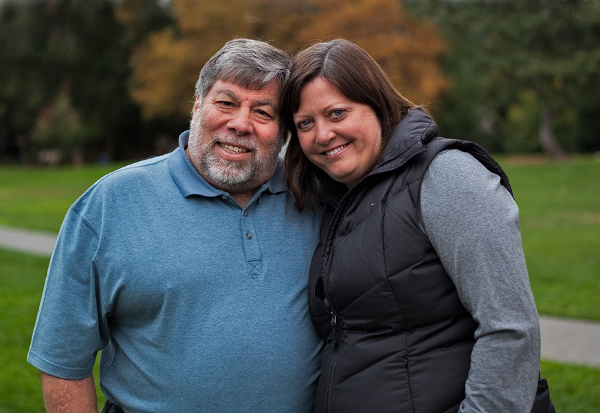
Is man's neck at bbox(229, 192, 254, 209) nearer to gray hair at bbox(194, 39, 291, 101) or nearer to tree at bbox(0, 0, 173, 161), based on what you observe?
gray hair at bbox(194, 39, 291, 101)

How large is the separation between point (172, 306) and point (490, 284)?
1151 millimetres

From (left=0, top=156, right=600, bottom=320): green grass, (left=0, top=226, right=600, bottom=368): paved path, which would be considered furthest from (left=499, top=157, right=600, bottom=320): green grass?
(left=0, top=226, right=600, bottom=368): paved path

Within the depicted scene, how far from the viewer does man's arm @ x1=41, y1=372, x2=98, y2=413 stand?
2.35 meters

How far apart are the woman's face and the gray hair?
23 centimetres

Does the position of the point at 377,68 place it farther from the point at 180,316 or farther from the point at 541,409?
the point at 541,409

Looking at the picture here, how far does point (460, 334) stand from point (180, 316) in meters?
1.02

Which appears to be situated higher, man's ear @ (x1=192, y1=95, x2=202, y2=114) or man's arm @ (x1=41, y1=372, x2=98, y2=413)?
man's ear @ (x1=192, y1=95, x2=202, y2=114)

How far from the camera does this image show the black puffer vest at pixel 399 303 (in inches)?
A: 78.2

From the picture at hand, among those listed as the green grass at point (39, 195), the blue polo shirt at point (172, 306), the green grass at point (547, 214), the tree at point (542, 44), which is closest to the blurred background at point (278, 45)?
the tree at point (542, 44)

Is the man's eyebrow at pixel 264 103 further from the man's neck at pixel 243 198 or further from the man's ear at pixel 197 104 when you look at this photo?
the man's neck at pixel 243 198

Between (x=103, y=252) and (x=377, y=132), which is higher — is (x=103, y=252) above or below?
below

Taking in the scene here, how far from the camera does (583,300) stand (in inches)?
290

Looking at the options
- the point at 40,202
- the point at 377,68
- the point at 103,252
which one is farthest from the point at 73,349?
the point at 40,202

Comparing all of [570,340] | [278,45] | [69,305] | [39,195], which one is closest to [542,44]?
[278,45]
